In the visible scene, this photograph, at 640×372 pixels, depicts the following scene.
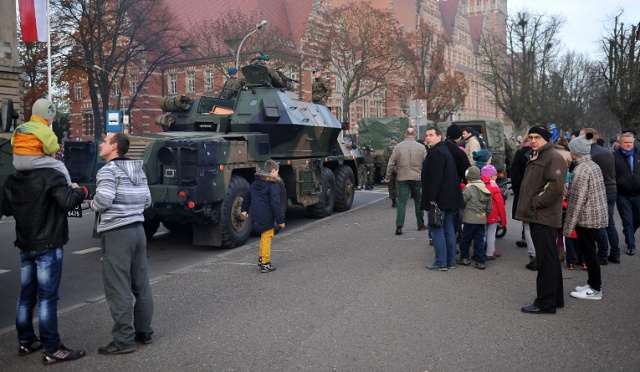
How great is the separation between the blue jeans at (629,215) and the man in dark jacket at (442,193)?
9.21 feet

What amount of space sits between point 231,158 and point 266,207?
1892 millimetres

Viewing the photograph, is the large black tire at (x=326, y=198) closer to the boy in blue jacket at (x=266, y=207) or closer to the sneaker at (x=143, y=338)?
the boy in blue jacket at (x=266, y=207)

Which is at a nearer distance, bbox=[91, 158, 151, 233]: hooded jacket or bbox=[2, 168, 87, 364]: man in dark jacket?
bbox=[2, 168, 87, 364]: man in dark jacket

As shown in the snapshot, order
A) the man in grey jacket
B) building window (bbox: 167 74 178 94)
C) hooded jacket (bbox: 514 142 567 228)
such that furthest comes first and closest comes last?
building window (bbox: 167 74 178 94) < the man in grey jacket < hooded jacket (bbox: 514 142 567 228)

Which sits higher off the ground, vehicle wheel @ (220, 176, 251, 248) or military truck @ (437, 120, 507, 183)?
military truck @ (437, 120, 507, 183)

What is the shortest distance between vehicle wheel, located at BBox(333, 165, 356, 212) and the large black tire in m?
0.26

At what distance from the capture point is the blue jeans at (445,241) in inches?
307

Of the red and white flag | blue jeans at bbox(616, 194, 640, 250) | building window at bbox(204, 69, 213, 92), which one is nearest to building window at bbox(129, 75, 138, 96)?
building window at bbox(204, 69, 213, 92)

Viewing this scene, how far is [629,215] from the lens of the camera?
350 inches

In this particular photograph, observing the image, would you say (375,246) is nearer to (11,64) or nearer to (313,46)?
(11,64)

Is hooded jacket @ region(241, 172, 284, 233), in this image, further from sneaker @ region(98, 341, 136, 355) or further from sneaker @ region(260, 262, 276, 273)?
sneaker @ region(98, 341, 136, 355)

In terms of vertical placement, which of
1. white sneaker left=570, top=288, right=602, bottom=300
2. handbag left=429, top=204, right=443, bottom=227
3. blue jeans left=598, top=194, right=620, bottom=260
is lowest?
white sneaker left=570, top=288, right=602, bottom=300

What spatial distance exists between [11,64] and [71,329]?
21.6m

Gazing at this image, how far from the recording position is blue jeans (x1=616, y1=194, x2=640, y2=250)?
347 inches
